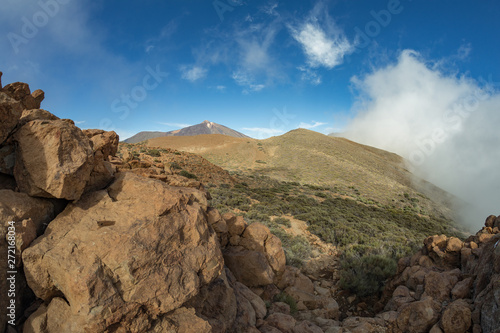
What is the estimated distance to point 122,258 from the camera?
3.20 m

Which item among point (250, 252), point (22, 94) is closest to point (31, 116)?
point (22, 94)

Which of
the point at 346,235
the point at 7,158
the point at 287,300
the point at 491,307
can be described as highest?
the point at 7,158

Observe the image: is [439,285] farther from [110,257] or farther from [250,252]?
[110,257]

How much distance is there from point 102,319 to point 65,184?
190 centimetres

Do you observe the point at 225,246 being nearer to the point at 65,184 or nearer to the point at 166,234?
the point at 166,234

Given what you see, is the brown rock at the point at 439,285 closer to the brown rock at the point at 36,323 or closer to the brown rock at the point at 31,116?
the brown rock at the point at 36,323

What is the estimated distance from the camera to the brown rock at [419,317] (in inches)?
189

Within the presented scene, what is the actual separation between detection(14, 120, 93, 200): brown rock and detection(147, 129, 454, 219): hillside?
28.9 metres

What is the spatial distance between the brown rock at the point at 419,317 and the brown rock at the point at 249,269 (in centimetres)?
305

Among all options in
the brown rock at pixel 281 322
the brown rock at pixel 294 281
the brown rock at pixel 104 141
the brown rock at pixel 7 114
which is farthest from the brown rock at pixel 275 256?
the brown rock at pixel 7 114

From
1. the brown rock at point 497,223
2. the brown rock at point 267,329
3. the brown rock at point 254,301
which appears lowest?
the brown rock at point 267,329

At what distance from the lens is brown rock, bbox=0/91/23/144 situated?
10.6 feet

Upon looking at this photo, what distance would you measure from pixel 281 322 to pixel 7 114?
6022 millimetres

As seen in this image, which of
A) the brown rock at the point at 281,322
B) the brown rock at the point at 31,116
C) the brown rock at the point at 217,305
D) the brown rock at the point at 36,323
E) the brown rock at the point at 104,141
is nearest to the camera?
the brown rock at the point at 36,323
